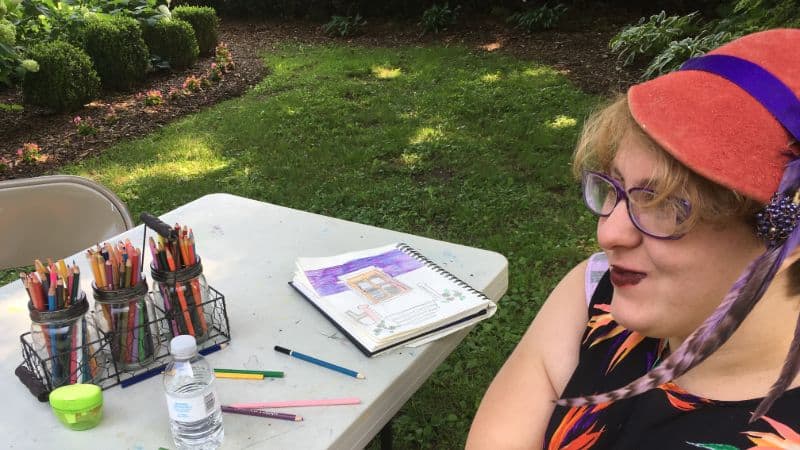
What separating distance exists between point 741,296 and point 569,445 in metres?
0.53

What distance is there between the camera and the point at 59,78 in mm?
6168

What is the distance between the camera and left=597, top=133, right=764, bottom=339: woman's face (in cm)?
97

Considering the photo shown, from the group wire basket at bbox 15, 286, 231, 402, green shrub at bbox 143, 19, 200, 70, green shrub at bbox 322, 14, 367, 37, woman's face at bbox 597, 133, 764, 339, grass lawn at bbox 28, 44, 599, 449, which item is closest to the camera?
woman's face at bbox 597, 133, 764, 339

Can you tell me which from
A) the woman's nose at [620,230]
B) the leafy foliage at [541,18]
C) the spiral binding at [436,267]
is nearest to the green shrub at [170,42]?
the leafy foliage at [541,18]

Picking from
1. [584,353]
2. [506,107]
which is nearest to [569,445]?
[584,353]

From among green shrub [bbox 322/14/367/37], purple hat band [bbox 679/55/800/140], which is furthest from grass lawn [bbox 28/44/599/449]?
green shrub [bbox 322/14/367/37]

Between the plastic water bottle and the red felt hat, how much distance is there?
89 cm

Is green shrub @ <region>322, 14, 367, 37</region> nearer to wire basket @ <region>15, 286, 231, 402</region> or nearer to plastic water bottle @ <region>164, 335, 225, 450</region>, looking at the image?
wire basket @ <region>15, 286, 231, 402</region>

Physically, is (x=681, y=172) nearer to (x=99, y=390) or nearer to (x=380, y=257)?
(x=380, y=257)

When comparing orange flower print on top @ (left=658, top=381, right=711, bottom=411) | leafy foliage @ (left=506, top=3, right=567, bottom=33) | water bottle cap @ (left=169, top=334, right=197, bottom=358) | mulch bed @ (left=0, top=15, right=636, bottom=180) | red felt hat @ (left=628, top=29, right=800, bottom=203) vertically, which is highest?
red felt hat @ (left=628, top=29, right=800, bottom=203)

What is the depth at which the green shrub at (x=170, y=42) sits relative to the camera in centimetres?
795

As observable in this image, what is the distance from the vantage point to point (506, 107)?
616cm

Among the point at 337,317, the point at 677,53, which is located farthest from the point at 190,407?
the point at 677,53

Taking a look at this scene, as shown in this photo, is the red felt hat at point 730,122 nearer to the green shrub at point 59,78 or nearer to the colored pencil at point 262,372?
the colored pencil at point 262,372
